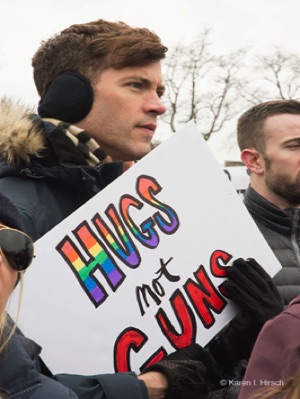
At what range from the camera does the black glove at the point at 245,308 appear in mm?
2164

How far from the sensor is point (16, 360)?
156 centimetres

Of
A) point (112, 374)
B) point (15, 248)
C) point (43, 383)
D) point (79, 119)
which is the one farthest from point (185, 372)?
point (79, 119)

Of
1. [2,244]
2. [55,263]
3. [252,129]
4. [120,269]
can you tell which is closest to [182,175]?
[120,269]

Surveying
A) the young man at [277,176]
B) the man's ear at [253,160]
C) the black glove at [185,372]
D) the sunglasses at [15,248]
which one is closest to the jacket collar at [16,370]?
the sunglasses at [15,248]

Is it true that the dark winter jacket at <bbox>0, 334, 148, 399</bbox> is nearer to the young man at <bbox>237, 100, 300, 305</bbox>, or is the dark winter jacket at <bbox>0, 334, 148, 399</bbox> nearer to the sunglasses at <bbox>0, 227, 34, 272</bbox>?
the sunglasses at <bbox>0, 227, 34, 272</bbox>

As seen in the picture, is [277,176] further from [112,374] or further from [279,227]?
[112,374]

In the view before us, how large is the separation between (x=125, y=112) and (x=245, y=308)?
0.87 m

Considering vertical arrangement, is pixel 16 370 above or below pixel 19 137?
below

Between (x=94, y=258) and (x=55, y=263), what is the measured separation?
12 centimetres

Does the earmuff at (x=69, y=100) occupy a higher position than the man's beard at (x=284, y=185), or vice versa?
the earmuff at (x=69, y=100)

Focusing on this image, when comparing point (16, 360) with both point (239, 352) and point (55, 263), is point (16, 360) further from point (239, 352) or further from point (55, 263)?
point (239, 352)

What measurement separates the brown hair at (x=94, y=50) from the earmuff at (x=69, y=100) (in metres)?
0.05

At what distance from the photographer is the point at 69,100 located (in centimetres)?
260

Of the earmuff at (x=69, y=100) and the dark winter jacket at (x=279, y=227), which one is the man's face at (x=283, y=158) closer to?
the dark winter jacket at (x=279, y=227)
